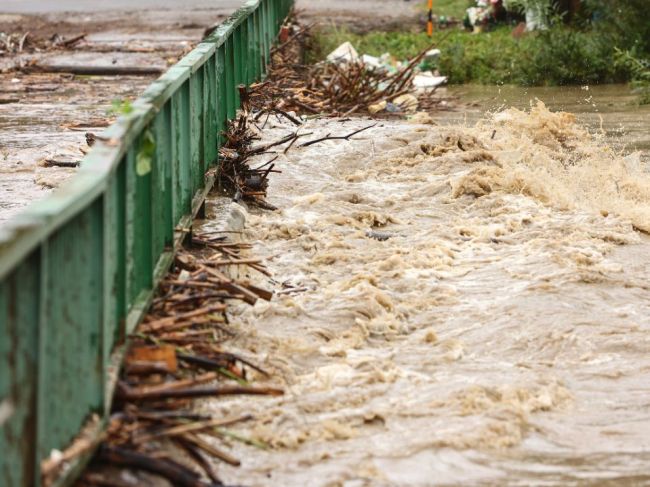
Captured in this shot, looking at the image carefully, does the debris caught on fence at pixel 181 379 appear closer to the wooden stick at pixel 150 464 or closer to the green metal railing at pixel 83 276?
the wooden stick at pixel 150 464

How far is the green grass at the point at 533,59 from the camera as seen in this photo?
20.9 metres

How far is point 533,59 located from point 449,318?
1319 centimetres

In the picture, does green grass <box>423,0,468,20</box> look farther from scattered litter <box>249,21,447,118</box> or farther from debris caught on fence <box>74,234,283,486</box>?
debris caught on fence <box>74,234,283,486</box>

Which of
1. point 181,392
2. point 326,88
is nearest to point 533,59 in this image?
point 326,88

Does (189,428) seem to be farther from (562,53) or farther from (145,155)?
(562,53)

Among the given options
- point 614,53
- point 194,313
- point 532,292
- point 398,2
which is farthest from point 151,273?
point 398,2

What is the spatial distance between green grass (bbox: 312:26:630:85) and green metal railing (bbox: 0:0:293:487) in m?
13.4

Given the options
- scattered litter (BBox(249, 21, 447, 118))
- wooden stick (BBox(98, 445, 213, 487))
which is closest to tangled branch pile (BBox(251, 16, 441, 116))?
scattered litter (BBox(249, 21, 447, 118))

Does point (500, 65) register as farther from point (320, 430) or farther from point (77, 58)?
point (320, 430)

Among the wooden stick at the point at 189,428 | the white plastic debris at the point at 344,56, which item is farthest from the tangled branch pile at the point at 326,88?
the wooden stick at the point at 189,428

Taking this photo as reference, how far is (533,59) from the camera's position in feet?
68.9

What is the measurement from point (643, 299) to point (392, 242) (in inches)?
84.6

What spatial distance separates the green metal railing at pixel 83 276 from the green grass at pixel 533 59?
1339 cm

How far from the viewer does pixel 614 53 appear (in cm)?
2086
